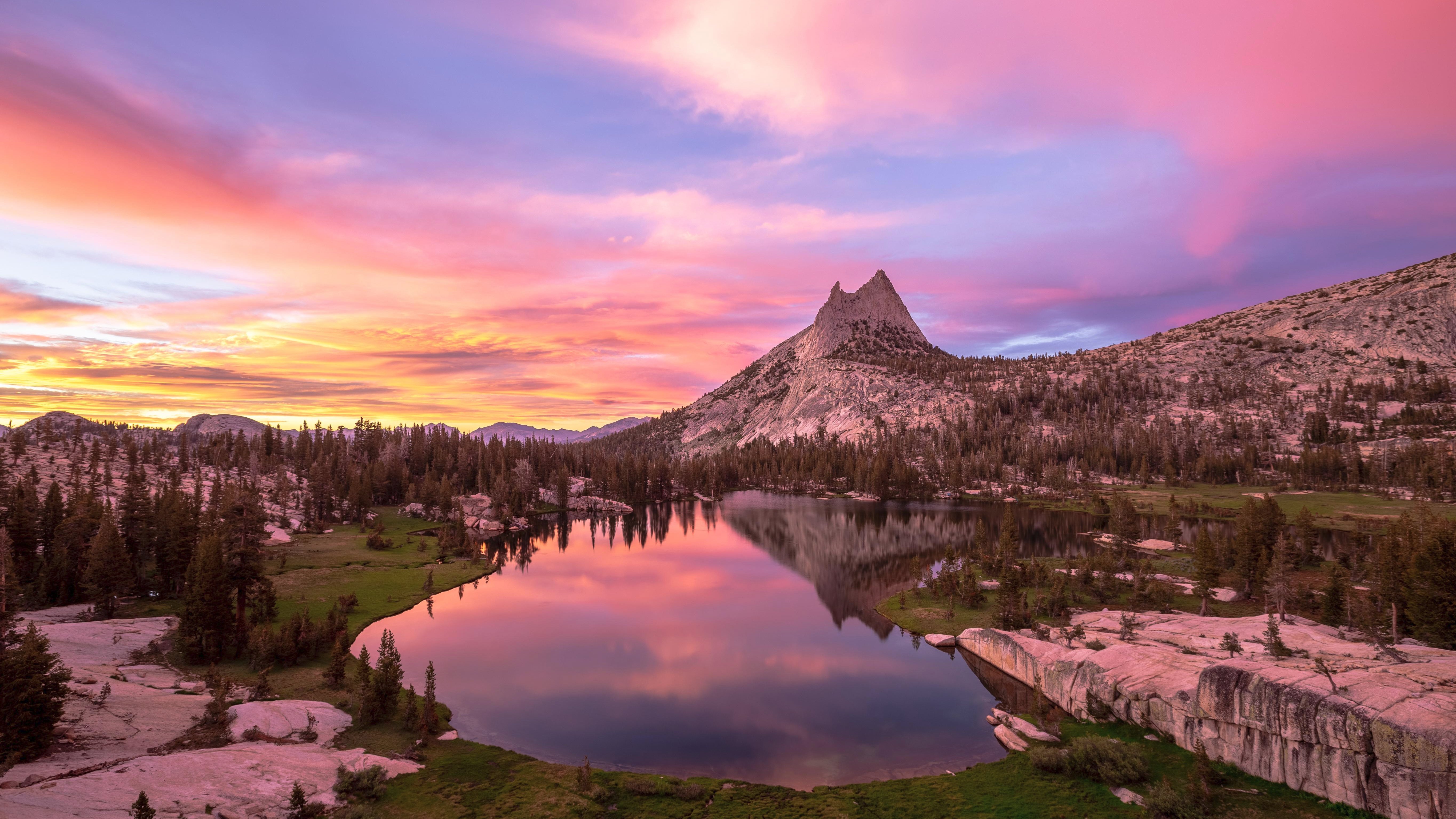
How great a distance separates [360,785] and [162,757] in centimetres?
900

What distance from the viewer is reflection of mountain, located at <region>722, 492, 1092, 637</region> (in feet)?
259

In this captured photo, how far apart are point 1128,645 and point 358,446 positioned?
20732cm

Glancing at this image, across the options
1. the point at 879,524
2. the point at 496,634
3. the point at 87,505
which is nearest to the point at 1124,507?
the point at 879,524

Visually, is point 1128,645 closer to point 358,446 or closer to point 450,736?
point 450,736

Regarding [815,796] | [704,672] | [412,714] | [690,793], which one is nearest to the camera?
[690,793]

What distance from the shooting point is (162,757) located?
26.9 m

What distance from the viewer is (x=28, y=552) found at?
62125 mm

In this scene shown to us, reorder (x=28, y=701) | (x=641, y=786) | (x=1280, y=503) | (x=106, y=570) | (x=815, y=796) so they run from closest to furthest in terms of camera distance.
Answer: (x=28, y=701) → (x=815, y=796) → (x=641, y=786) → (x=106, y=570) → (x=1280, y=503)

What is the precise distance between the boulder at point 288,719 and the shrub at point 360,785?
630 cm

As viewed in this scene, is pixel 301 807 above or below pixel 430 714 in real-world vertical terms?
above

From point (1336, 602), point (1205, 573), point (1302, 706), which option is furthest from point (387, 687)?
point (1336, 602)

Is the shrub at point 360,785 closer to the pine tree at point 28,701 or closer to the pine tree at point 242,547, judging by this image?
the pine tree at point 28,701

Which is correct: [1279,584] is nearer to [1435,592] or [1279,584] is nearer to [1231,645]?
[1435,592]

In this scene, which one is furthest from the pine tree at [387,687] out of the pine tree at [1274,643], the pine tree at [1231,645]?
the pine tree at [1274,643]
